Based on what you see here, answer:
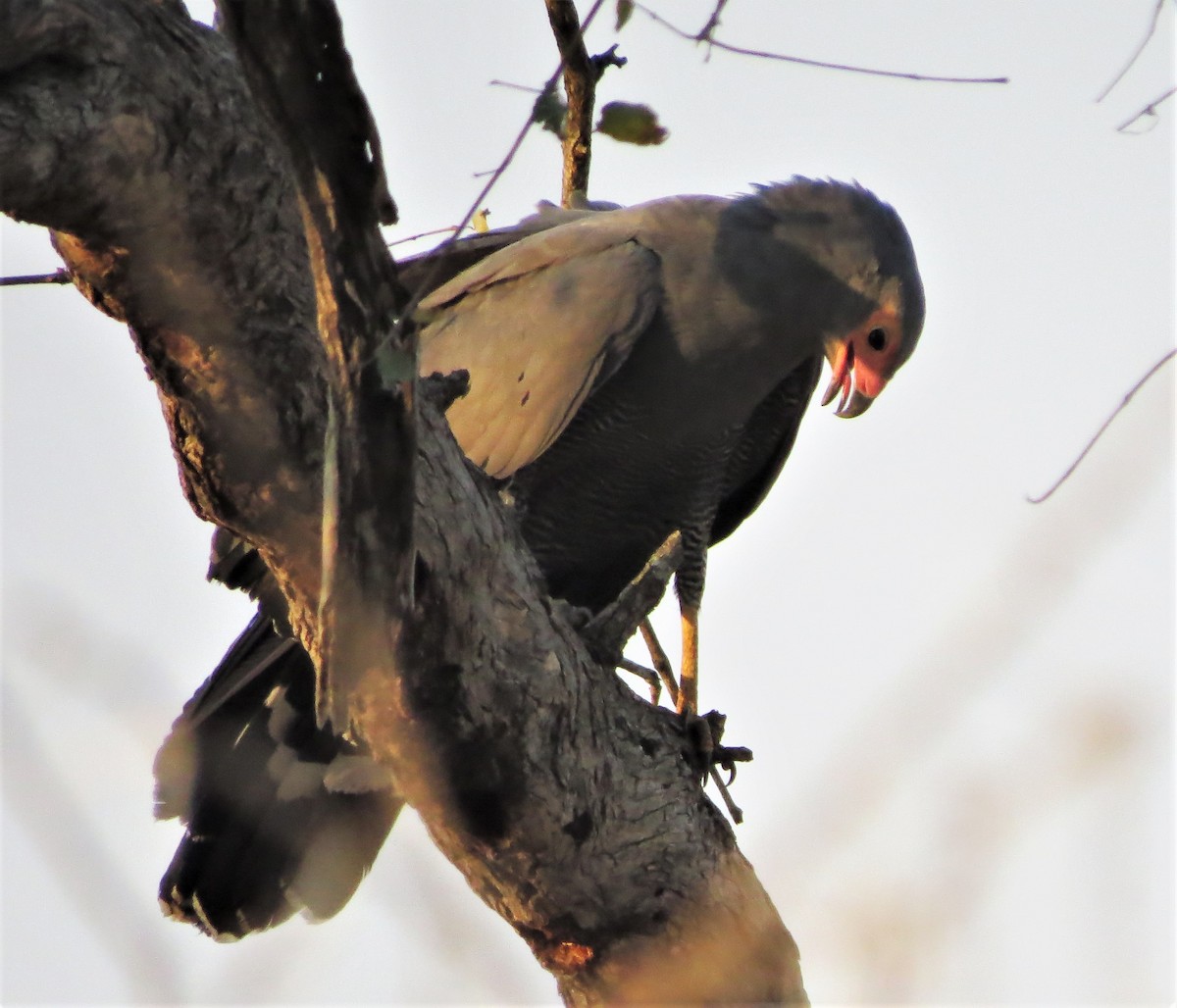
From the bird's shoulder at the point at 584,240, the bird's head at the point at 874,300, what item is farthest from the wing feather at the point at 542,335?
the bird's head at the point at 874,300

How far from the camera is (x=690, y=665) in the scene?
190 inches

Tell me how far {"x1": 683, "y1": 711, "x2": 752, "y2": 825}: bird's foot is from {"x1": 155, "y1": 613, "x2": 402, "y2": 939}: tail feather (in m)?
0.85

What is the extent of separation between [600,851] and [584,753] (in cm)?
24

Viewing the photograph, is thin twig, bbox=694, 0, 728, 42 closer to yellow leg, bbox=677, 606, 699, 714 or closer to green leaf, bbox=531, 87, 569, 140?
green leaf, bbox=531, 87, 569, 140

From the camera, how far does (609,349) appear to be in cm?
457

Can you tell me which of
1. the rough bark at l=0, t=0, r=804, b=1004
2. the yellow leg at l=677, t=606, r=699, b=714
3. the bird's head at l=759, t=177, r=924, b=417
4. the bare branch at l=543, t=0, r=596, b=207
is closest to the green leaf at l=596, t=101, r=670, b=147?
the bare branch at l=543, t=0, r=596, b=207

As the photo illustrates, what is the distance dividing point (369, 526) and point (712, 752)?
208 centimetres

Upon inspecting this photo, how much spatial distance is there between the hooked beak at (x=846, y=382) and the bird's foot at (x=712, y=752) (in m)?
1.18

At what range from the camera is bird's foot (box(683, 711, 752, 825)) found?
13.2 feet

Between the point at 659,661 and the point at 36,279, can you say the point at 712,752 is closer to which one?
the point at 659,661

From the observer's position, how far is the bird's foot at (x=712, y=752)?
401 centimetres

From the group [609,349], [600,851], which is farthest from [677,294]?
[600,851]

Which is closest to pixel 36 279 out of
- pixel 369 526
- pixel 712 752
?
pixel 369 526

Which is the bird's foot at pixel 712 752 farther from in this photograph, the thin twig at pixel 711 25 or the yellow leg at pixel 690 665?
the thin twig at pixel 711 25
